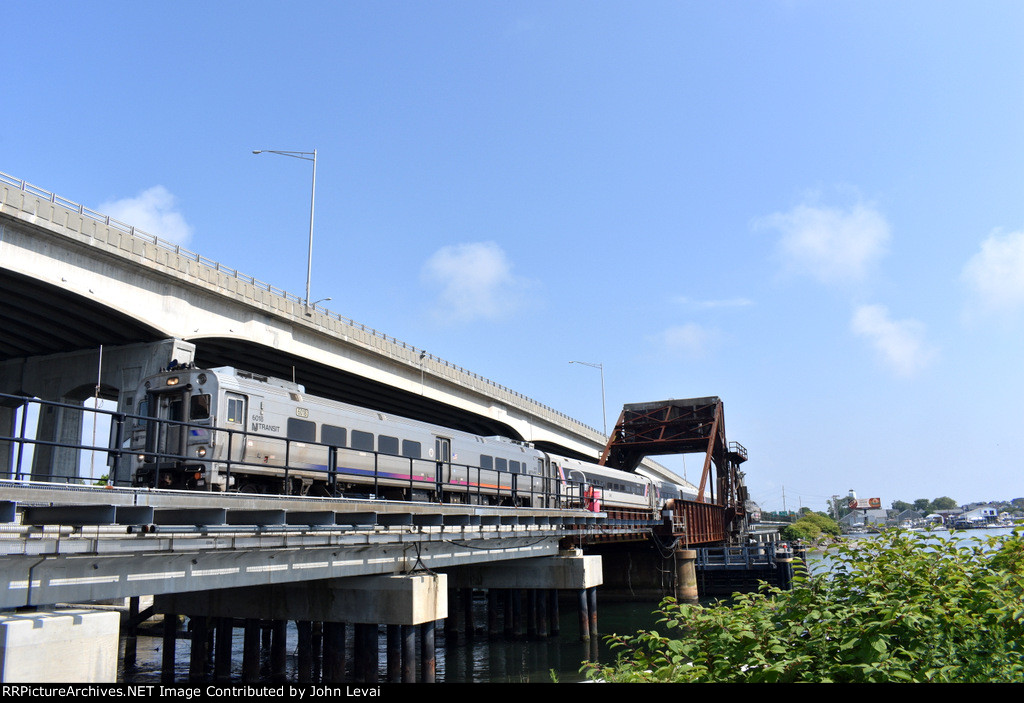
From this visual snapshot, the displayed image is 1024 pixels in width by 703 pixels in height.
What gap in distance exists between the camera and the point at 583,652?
1116 inches

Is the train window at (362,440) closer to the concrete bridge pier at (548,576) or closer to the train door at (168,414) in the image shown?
the train door at (168,414)

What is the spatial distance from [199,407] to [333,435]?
4.52 meters

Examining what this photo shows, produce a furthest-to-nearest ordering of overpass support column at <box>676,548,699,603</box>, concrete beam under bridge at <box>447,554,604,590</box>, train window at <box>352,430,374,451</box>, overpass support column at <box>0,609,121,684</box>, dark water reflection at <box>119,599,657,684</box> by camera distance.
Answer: overpass support column at <box>676,548,699,603</box> → concrete beam under bridge at <box>447,554,604,590</box> → train window at <box>352,430,374,451</box> → dark water reflection at <box>119,599,657,684</box> → overpass support column at <box>0,609,121,684</box>

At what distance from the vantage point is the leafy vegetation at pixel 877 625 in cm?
637

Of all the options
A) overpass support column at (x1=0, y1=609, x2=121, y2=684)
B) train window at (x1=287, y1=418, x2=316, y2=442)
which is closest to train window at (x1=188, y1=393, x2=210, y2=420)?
train window at (x1=287, y1=418, x2=316, y2=442)

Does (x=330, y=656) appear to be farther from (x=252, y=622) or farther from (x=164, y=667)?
(x=164, y=667)

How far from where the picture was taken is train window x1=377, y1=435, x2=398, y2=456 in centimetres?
2655

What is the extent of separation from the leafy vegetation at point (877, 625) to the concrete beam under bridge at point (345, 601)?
10.5 meters

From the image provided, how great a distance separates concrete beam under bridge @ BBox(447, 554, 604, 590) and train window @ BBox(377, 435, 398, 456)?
5.54 meters

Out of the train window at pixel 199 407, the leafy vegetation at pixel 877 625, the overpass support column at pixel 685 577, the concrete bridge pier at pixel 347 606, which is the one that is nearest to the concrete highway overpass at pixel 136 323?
the train window at pixel 199 407

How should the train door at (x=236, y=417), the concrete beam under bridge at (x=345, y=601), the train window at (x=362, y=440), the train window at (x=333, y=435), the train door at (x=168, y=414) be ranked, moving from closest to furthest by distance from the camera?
the concrete beam under bridge at (x=345, y=601)
the train door at (x=236, y=417)
the train door at (x=168, y=414)
the train window at (x=333, y=435)
the train window at (x=362, y=440)

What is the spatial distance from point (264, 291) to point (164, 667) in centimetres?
1791

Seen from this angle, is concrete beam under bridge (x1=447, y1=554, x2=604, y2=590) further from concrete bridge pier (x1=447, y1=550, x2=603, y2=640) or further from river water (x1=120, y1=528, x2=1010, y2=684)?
river water (x1=120, y1=528, x2=1010, y2=684)

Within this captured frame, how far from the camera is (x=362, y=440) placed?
84.7 ft
